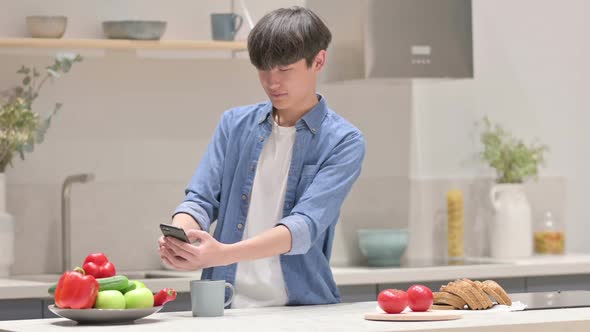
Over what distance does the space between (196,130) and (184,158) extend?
0.40 feet

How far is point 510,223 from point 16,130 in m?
2.08

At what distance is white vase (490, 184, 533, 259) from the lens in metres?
5.01

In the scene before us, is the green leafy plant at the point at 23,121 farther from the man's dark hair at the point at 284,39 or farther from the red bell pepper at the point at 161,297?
the red bell pepper at the point at 161,297

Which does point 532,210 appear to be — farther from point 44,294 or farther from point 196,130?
point 44,294

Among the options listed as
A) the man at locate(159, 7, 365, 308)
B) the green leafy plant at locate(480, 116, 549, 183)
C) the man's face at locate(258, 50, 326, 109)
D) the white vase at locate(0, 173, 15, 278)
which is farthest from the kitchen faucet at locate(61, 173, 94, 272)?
the green leafy plant at locate(480, 116, 549, 183)

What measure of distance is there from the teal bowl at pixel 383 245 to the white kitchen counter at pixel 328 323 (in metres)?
2.06

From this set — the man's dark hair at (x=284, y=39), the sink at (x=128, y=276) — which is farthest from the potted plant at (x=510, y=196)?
the man's dark hair at (x=284, y=39)

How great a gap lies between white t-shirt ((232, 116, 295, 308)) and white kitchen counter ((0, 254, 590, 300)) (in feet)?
3.32

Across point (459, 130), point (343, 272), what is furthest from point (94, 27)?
point (459, 130)

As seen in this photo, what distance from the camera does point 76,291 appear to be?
7.95ft

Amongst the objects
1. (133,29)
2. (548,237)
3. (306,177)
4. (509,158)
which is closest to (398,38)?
(509,158)

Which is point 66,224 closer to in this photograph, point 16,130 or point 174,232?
point 16,130

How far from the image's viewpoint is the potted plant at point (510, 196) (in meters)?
5.01

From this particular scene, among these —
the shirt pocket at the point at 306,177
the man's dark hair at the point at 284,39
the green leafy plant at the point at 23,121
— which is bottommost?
the shirt pocket at the point at 306,177
